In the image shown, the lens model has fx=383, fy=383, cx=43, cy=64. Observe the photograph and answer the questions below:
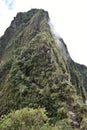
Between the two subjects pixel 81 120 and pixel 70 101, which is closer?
pixel 81 120

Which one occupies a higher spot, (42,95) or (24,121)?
(42,95)

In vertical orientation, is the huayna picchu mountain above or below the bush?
above

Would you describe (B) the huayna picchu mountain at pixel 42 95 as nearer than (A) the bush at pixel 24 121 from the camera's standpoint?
No

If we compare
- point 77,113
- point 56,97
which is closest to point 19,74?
point 56,97

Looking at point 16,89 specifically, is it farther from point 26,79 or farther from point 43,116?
point 43,116

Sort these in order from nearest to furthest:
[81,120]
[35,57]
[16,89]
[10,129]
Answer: [10,129]
[81,120]
[16,89]
[35,57]

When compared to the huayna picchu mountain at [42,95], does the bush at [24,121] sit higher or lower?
lower

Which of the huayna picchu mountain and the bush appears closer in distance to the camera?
the bush

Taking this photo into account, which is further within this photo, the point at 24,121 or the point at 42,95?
the point at 42,95

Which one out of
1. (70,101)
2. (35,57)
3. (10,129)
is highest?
(35,57)

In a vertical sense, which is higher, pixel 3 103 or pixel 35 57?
pixel 35 57

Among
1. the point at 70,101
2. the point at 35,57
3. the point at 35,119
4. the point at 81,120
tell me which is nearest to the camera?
the point at 35,119
